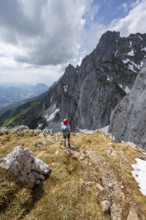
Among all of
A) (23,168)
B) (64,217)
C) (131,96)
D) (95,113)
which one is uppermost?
(131,96)

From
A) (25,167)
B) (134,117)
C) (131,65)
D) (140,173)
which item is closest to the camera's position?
(25,167)

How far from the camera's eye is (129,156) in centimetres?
1712

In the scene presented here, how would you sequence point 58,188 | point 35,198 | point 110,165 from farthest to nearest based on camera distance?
1. point 110,165
2. point 58,188
3. point 35,198

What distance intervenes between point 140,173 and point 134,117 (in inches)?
2687

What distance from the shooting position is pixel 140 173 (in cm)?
1453

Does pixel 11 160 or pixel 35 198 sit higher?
pixel 11 160

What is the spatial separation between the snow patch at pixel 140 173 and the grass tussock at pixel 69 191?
0.52m

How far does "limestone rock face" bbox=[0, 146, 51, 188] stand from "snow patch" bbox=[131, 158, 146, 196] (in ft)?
23.9

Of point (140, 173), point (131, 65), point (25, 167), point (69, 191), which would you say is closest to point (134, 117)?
point (140, 173)

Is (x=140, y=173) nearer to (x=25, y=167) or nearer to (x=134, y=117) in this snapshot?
(x=25, y=167)

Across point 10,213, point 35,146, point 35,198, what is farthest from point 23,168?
point 35,146

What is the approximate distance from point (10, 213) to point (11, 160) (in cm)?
313

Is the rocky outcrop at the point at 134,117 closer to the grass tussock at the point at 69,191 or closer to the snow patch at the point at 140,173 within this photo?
the snow patch at the point at 140,173

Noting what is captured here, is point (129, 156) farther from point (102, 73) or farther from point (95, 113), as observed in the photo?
point (102, 73)
